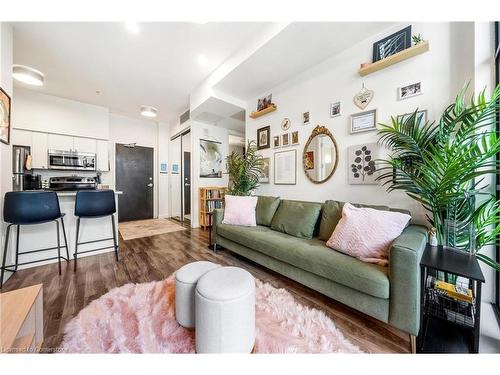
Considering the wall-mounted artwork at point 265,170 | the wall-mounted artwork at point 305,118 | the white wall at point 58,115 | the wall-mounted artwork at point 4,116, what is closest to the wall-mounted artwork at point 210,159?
the wall-mounted artwork at point 265,170

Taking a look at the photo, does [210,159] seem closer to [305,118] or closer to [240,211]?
[240,211]

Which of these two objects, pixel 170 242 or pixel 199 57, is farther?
pixel 170 242

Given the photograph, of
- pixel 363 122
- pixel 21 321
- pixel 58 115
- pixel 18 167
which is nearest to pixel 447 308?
pixel 363 122

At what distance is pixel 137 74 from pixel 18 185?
2516 millimetres

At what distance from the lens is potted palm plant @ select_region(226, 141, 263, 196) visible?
120 inches

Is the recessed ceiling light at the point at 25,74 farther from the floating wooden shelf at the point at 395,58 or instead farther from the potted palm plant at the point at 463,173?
the potted palm plant at the point at 463,173

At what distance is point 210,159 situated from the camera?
4.46 meters

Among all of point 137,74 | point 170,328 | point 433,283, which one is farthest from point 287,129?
point 170,328

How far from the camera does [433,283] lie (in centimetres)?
134

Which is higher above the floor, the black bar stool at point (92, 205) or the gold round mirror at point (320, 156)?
the gold round mirror at point (320, 156)

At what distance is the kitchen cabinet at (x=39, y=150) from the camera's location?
3.46m

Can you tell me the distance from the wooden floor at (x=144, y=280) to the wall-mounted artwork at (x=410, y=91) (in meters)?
2.00
